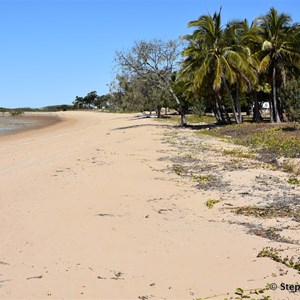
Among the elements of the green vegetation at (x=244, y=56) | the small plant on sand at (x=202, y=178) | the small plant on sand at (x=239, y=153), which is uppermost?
the green vegetation at (x=244, y=56)

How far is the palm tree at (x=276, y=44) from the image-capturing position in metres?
25.9

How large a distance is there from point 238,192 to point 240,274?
4051 millimetres

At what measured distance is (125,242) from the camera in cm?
552

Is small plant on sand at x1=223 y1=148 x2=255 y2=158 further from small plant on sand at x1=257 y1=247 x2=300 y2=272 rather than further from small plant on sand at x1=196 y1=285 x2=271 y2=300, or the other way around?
small plant on sand at x1=196 y1=285 x2=271 y2=300

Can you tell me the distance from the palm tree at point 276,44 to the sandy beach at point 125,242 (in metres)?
17.9

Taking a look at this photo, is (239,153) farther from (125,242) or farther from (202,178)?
(125,242)

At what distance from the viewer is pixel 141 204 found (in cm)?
753

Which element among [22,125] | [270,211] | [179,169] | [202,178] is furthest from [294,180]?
[22,125]

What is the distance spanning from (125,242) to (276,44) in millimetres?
23622

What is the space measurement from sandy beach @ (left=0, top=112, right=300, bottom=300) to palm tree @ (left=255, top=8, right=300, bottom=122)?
1792 centimetres

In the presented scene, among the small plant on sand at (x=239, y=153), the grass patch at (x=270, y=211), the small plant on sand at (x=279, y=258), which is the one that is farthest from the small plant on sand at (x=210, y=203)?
the small plant on sand at (x=239, y=153)

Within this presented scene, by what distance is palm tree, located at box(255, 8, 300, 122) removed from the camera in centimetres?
2588

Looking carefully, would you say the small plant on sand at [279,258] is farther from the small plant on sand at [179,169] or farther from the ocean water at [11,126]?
the ocean water at [11,126]

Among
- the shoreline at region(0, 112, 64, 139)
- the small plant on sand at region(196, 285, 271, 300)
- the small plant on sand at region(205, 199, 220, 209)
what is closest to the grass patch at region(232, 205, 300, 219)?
the small plant on sand at region(205, 199, 220, 209)
